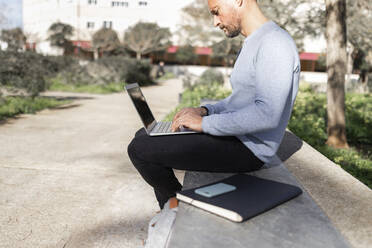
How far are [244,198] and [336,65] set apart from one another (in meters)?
4.85

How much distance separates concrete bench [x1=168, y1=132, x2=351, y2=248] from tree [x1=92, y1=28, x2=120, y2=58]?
126ft

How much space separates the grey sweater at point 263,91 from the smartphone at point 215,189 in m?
0.29

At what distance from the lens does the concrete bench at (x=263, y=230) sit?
1.23 meters

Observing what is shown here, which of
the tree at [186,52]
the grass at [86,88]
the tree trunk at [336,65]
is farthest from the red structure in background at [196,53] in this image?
the tree trunk at [336,65]

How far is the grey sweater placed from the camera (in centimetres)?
169

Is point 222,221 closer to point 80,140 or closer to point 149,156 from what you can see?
point 149,156

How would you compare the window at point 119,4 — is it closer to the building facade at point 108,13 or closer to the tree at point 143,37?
the building facade at point 108,13

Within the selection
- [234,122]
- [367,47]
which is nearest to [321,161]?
[234,122]

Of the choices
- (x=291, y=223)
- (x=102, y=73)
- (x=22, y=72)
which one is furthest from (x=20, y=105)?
(x=102, y=73)

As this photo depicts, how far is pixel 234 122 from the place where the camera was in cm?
176

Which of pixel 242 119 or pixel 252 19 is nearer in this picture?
pixel 242 119

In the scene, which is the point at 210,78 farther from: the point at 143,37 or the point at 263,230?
the point at 143,37

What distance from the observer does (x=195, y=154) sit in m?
1.90

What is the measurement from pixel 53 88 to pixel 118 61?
465 cm
